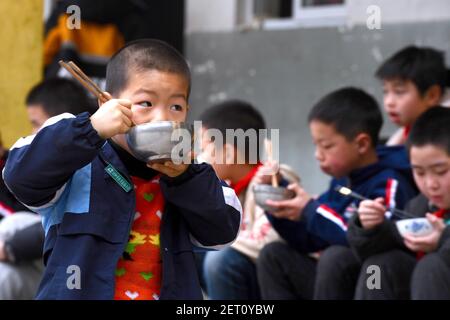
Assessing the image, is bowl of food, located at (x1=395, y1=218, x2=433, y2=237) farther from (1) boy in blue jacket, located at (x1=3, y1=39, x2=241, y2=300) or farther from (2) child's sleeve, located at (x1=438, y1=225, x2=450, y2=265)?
(1) boy in blue jacket, located at (x1=3, y1=39, x2=241, y2=300)

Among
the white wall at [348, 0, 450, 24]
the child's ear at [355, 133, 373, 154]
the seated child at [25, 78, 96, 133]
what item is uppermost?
the white wall at [348, 0, 450, 24]

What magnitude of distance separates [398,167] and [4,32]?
238 cm

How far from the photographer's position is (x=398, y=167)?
404cm

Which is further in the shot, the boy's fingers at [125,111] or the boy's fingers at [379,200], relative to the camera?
the boy's fingers at [379,200]

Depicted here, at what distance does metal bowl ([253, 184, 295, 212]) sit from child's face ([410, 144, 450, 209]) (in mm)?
530

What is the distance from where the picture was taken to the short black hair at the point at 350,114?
13.6 ft

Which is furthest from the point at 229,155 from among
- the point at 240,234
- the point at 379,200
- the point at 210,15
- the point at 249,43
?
the point at 210,15

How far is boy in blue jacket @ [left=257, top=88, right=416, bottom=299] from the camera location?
3.90 meters

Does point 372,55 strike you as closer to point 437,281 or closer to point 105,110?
point 437,281

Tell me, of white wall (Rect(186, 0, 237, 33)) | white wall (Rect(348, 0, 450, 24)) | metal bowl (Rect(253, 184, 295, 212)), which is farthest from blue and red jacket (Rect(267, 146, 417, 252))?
white wall (Rect(186, 0, 237, 33))

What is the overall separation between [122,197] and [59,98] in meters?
1.92

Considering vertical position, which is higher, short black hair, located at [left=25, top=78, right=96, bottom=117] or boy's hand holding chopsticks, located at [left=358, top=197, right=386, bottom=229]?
short black hair, located at [left=25, top=78, right=96, bottom=117]

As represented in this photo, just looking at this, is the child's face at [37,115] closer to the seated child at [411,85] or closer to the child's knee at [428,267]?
the seated child at [411,85]

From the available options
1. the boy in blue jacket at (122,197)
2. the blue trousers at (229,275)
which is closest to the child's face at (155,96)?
the boy in blue jacket at (122,197)
